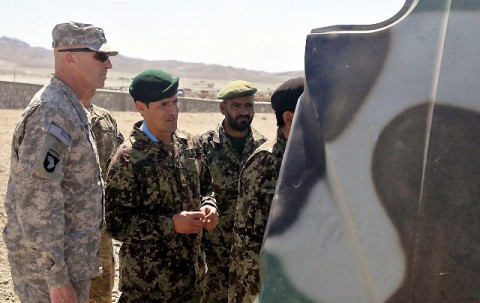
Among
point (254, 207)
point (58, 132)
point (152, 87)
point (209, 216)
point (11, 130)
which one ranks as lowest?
point (11, 130)

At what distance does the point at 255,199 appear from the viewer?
295 cm

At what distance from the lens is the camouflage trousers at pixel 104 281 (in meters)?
4.14

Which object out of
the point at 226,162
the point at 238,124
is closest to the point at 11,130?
the point at 238,124

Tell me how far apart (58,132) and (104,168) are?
1934mm

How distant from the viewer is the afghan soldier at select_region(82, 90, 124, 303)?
415 cm

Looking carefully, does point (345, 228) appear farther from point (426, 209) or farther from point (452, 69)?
point (452, 69)

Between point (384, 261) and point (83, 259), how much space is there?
5.78 feet

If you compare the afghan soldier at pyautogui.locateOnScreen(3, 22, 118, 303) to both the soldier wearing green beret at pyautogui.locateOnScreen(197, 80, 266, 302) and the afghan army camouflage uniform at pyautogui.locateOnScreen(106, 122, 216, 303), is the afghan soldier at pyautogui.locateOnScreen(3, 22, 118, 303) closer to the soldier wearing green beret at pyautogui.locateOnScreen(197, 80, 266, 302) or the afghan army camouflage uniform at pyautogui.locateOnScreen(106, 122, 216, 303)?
the afghan army camouflage uniform at pyautogui.locateOnScreen(106, 122, 216, 303)

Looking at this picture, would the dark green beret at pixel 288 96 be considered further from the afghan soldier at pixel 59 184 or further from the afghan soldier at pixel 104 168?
the afghan soldier at pixel 104 168

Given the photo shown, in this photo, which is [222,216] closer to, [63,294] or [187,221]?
[187,221]

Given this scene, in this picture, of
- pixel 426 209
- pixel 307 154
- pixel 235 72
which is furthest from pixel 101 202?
pixel 235 72

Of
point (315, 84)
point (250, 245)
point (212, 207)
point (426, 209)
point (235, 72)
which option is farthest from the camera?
point (235, 72)

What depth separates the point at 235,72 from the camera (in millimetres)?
151500

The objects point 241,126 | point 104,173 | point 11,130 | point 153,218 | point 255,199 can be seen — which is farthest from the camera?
point 11,130
